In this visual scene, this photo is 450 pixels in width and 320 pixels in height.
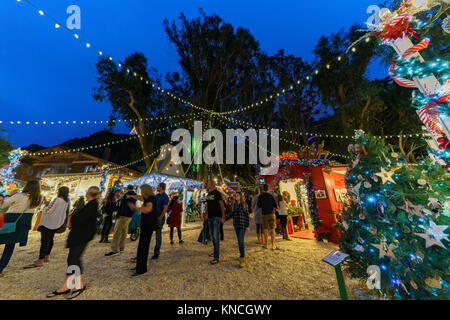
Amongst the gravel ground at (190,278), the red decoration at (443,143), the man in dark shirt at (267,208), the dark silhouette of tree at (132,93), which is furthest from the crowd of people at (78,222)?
the dark silhouette of tree at (132,93)

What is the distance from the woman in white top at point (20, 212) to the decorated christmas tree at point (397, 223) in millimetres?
6042

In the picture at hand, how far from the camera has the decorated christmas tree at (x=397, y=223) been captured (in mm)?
2020

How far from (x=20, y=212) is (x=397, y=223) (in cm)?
662

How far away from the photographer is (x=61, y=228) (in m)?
3.80

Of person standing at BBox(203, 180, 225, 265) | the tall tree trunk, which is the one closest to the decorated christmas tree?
person standing at BBox(203, 180, 225, 265)

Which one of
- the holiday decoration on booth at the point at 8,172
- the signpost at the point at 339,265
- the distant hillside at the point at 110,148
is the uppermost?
the distant hillside at the point at 110,148

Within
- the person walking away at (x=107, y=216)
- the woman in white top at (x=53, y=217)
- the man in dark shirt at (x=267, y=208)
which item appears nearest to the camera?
the woman in white top at (x=53, y=217)

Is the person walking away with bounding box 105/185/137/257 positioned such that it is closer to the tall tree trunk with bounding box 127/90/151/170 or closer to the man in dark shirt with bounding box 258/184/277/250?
the man in dark shirt with bounding box 258/184/277/250

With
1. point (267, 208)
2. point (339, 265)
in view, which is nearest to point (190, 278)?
point (339, 265)

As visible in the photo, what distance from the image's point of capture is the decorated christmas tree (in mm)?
2020

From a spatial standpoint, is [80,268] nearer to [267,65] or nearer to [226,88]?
[226,88]

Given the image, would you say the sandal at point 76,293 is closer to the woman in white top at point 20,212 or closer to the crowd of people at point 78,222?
the crowd of people at point 78,222
